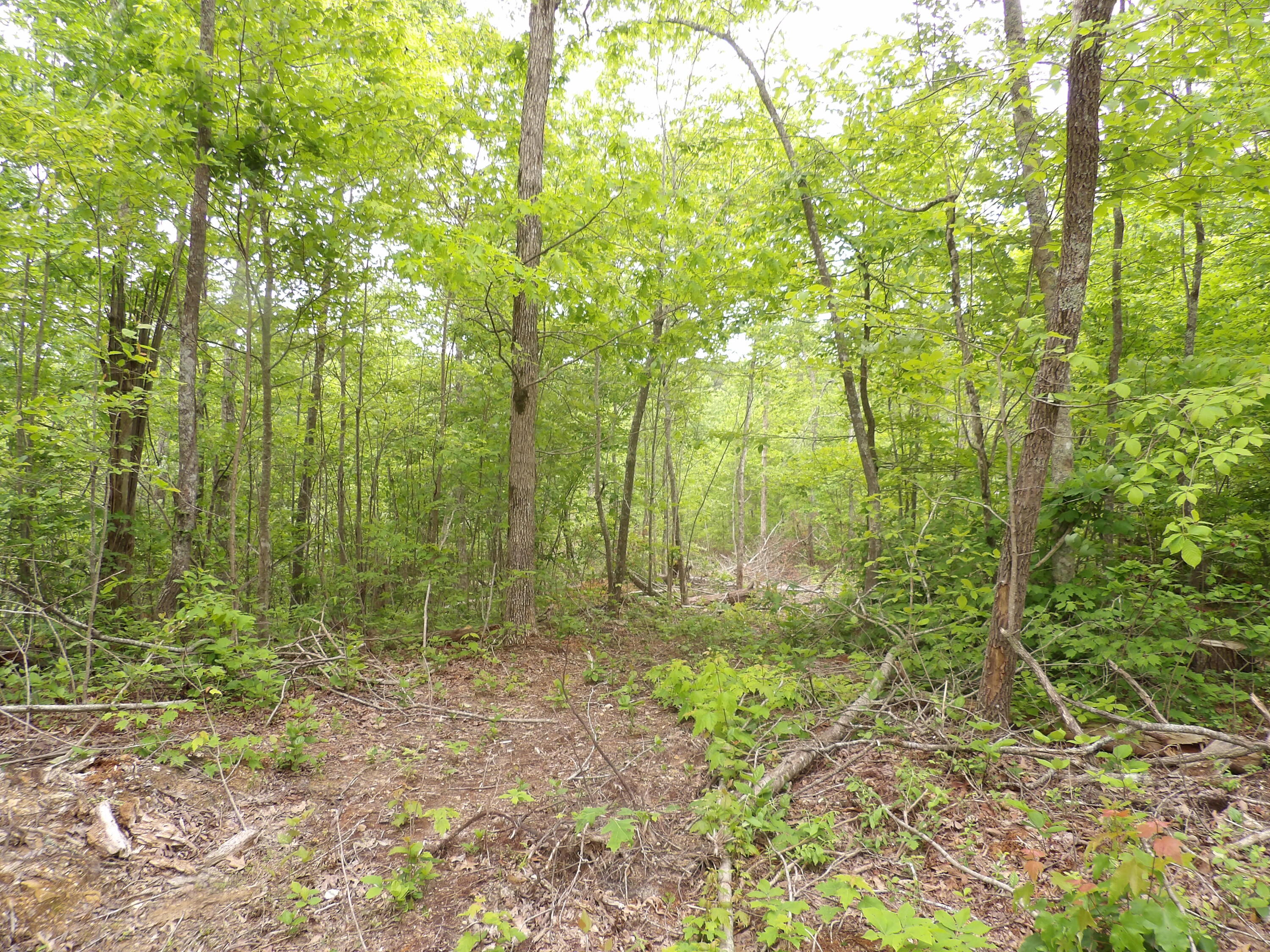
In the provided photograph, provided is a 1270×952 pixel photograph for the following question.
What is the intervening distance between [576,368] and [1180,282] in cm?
911

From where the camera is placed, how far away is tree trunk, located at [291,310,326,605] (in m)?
9.23

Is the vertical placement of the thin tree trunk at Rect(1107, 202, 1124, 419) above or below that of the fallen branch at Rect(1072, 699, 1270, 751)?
above

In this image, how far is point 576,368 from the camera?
34.9 ft

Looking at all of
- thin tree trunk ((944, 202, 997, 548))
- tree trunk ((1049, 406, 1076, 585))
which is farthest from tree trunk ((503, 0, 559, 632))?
tree trunk ((1049, 406, 1076, 585))

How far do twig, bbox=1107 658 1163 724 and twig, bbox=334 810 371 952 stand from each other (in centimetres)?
487

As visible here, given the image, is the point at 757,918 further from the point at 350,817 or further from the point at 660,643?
the point at 660,643

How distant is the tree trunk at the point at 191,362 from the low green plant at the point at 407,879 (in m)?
4.17

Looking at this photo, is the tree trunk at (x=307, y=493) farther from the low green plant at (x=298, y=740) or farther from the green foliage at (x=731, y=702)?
the green foliage at (x=731, y=702)

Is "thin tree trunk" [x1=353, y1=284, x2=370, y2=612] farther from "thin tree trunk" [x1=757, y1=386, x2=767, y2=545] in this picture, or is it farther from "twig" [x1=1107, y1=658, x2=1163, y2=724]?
"thin tree trunk" [x1=757, y1=386, x2=767, y2=545]

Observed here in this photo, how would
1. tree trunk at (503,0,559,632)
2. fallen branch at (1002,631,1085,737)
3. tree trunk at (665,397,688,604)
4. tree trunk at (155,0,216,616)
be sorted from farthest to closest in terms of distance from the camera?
tree trunk at (665,397,688,604) < tree trunk at (503,0,559,632) < tree trunk at (155,0,216,616) < fallen branch at (1002,631,1085,737)

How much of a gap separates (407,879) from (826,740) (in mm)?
2951

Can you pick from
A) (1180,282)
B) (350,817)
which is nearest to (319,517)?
(350,817)

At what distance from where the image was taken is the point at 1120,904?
2125mm

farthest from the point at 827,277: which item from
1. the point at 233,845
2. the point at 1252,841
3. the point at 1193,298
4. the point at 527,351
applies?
the point at 233,845
